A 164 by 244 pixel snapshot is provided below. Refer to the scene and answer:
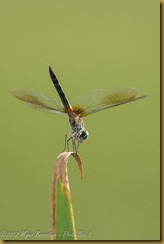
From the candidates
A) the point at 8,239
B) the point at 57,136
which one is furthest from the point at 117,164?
the point at 8,239

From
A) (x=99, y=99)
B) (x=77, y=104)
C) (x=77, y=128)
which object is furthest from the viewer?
(x=99, y=99)

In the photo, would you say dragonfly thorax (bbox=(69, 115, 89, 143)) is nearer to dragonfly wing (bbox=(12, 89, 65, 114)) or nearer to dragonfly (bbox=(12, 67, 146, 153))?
dragonfly (bbox=(12, 67, 146, 153))

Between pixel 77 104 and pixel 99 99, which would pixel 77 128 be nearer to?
pixel 77 104

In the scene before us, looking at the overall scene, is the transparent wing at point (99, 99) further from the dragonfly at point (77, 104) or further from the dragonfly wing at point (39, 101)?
the dragonfly wing at point (39, 101)

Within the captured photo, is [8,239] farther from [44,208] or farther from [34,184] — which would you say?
[34,184]

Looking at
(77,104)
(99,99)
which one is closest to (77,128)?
(77,104)

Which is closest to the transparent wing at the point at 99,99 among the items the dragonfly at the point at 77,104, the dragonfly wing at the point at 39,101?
the dragonfly at the point at 77,104
